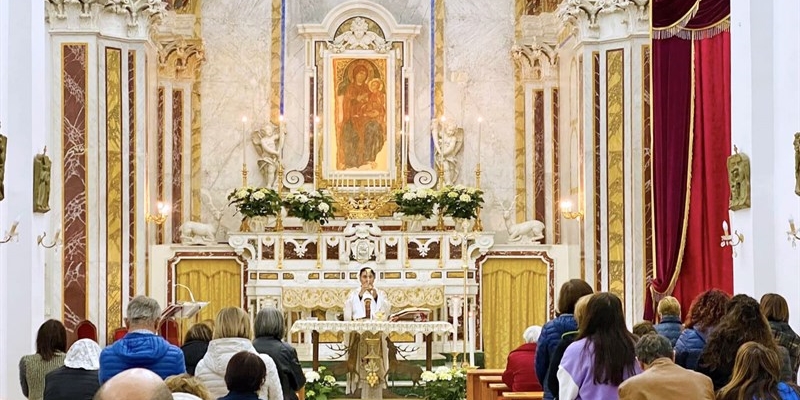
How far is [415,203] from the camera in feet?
60.8

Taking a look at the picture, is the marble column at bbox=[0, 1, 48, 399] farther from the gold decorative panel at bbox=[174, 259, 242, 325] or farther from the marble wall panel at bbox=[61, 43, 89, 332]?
the gold decorative panel at bbox=[174, 259, 242, 325]

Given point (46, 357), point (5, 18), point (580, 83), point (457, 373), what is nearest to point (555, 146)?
point (580, 83)

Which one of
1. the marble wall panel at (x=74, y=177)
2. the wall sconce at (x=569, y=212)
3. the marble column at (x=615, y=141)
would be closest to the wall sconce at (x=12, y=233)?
the marble wall panel at (x=74, y=177)

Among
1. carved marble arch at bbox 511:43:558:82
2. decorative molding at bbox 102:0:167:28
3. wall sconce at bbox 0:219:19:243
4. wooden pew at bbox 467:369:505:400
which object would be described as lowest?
wooden pew at bbox 467:369:505:400

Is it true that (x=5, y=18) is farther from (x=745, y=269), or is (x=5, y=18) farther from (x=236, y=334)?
(x=745, y=269)

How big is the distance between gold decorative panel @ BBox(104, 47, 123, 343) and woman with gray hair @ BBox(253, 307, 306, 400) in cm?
870

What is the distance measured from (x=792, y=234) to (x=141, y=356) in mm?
5892

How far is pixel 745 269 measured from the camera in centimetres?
1264

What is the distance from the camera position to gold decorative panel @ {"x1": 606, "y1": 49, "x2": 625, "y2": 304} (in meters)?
17.5

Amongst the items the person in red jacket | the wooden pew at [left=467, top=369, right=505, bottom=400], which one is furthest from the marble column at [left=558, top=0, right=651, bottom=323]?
the person in red jacket

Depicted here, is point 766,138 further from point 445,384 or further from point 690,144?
point 445,384

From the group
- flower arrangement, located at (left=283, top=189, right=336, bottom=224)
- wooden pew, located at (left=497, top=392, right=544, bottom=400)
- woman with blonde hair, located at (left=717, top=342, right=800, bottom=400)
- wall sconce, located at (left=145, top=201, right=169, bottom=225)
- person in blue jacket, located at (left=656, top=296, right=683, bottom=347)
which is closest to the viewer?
woman with blonde hair, located at (left=717, top=342, right=800, bottom=400)

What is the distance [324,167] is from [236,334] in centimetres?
1232

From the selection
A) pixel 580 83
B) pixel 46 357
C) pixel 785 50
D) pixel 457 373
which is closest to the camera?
pixel 46 357
